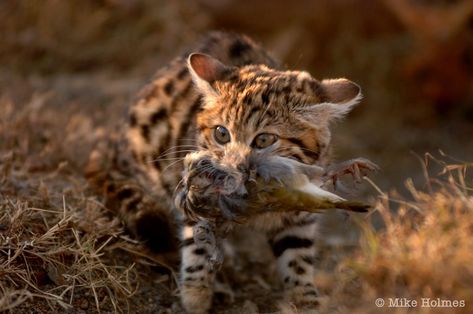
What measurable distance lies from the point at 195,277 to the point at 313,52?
5187 millimetres

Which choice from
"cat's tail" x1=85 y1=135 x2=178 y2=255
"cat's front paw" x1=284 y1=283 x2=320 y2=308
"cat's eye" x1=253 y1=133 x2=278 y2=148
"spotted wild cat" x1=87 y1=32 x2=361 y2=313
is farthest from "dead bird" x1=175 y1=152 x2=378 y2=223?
"cat's tail" x1=85 y1=135 x2=178 y2=255

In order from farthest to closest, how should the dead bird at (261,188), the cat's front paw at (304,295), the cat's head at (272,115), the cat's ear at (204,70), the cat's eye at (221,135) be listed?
the cat's ear at (204,70) → the cat's front paw at (304,295) → the cat's eye at (221,135) → the cat's head at (272,115) → the dead bird at (261,188)

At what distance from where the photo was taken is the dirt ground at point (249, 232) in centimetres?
331

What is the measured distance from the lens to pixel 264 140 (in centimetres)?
377

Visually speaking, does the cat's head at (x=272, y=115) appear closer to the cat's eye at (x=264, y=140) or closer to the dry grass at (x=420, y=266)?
the cat's eye at (x=264, y=140)

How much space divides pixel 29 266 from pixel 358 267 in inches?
67.1

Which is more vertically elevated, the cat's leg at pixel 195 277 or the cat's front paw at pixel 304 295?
the cat's leg at pixel 195 277

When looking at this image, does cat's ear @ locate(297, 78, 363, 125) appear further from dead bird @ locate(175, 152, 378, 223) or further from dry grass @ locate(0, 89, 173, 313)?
dry grass @ locate(0, 89, 173, 313)

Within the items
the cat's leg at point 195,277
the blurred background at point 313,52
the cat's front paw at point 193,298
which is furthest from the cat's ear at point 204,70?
the blurred background at point 313,52

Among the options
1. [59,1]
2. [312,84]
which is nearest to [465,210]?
[312,84]

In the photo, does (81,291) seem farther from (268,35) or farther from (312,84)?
(268,35)

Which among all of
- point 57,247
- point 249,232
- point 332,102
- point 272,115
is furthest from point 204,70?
point 249,232

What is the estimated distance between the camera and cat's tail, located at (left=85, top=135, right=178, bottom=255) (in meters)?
4.38

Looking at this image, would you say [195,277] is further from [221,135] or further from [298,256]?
[221,135]
